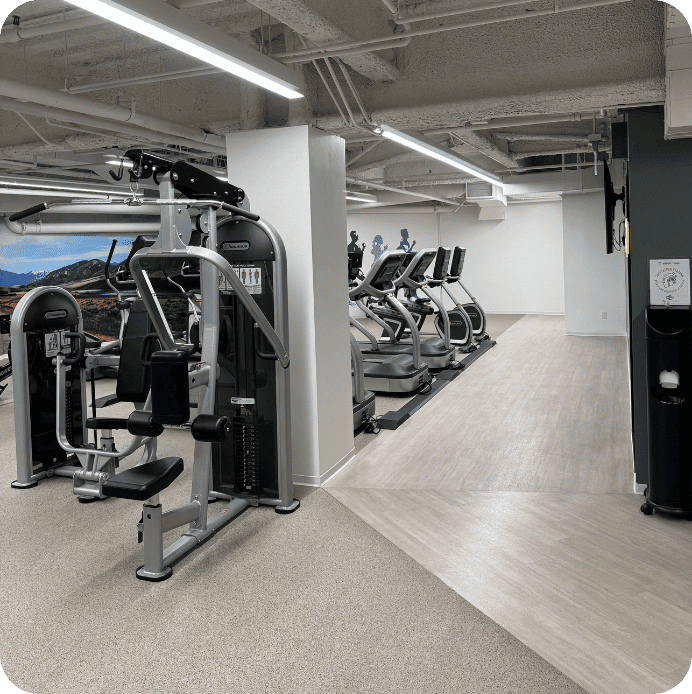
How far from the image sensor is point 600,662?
2.59m

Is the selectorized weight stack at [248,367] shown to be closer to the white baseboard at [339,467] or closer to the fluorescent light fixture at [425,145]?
the white baseboard at [339,467]

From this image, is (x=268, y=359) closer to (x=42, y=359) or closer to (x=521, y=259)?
(x=42, y=359)

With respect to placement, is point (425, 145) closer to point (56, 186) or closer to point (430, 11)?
point (430, 11)

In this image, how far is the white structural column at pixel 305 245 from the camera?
14.6ft

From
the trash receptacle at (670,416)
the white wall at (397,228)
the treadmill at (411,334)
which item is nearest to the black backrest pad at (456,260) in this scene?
the treadmill at (411,334)

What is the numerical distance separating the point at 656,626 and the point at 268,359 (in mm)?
2509

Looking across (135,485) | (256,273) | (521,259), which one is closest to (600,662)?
(135,485)

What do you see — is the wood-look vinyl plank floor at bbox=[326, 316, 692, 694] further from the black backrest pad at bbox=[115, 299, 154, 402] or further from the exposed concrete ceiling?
the exposed concrete ceiling

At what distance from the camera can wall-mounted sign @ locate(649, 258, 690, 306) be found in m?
4.09

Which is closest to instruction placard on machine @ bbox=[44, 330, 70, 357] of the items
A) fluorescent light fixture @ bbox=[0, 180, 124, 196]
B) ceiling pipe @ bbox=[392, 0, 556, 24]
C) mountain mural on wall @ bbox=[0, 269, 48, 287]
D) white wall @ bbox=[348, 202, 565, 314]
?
ceiling pipe @ bbox=[392, 0, 556, 24]

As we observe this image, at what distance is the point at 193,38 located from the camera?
3.02 m

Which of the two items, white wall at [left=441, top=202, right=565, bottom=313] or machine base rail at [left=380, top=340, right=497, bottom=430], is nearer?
machine base rail at [left=380, top=340, right=497, bottom=430]

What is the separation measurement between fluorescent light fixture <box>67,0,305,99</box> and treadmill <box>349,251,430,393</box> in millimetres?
3740

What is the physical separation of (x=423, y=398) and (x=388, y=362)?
2.16ft
